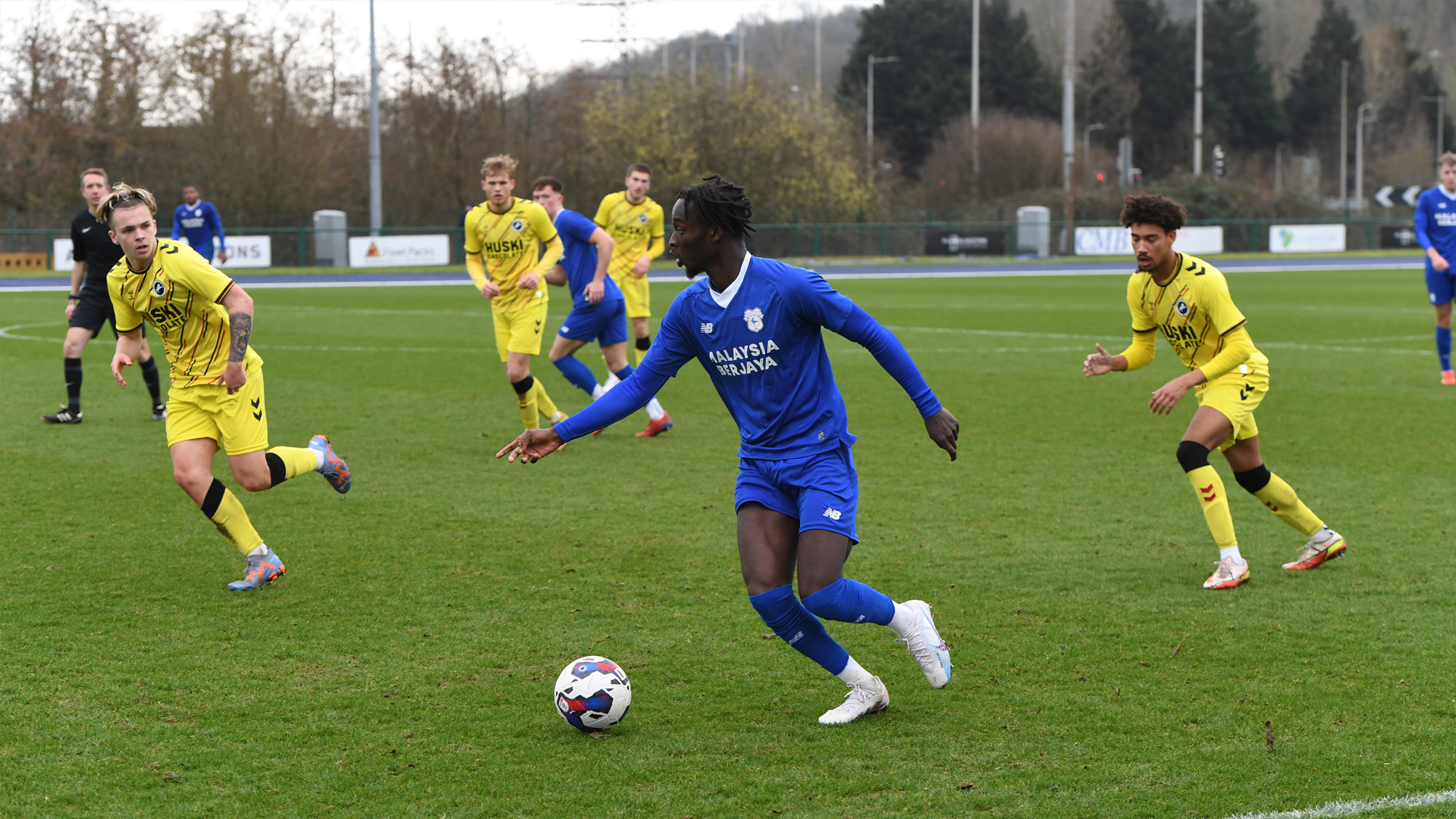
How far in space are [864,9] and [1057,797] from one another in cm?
8275

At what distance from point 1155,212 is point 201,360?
4582mm

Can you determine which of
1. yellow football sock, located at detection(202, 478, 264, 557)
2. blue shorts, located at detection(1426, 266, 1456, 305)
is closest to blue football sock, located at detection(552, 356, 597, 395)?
yellow football sock, located at detection(202, 478, 264, 557)

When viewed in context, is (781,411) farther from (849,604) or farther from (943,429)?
(849,604)

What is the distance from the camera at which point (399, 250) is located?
44.6 m

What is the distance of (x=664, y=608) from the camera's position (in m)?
6.20

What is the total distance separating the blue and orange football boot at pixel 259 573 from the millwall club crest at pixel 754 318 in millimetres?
3262

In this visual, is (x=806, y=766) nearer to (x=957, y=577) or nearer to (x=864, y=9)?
(x=957, y=577)

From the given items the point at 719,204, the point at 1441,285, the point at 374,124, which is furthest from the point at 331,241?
the point at 719,204

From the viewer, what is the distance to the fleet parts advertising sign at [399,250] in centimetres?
4412

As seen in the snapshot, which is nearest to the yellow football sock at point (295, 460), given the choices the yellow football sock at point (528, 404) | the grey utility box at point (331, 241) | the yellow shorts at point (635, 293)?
the yellow football sock at point (528, 404)

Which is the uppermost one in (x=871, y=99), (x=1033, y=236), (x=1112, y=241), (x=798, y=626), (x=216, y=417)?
(x=871, y=99)

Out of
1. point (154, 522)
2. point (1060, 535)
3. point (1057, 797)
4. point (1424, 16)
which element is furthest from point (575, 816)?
point (1424, 16)

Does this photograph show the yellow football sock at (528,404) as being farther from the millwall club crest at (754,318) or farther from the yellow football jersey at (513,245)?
the millwall club crest at (754,318)

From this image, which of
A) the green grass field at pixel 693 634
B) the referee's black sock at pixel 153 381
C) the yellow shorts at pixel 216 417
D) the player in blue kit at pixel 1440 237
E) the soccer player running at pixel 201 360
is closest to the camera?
the green grass field at pixel 693 634
